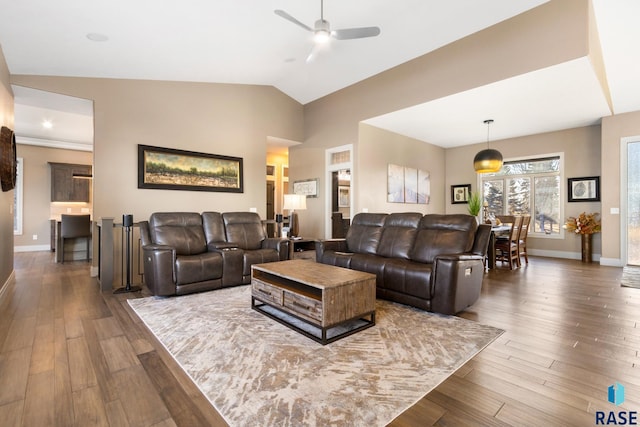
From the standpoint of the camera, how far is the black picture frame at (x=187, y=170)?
4996mm

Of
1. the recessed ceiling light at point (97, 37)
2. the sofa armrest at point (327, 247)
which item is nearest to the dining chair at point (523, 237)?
the sofa armrest at point (327, 247)

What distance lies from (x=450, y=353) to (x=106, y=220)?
439 cm

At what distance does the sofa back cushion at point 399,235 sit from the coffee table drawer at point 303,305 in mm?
1697

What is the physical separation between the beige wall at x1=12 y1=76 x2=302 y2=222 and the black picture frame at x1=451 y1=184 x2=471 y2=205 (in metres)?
5.04

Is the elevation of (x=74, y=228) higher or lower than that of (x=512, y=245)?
higher

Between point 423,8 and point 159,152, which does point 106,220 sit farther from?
point 423,8

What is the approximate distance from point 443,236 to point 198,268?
302 cm

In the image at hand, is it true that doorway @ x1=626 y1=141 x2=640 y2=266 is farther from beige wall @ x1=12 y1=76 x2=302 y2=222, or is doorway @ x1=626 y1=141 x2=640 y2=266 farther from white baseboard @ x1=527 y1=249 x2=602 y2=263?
beige wall @ x1=12 y1=76 x2=302 y2=222

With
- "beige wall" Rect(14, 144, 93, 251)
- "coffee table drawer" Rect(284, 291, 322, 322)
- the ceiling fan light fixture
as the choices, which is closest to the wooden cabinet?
"beige wall" Rect(14, 144, 93, 251)

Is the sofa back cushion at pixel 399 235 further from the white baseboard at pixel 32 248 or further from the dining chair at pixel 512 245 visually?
the white baseboard at pixel 32 248

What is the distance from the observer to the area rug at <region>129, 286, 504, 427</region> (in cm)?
160

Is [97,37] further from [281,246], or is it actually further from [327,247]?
[327,247]

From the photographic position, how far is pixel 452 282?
9.46ft

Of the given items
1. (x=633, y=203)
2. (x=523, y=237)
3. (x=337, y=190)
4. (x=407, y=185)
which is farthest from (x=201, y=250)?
(x=633, y=203)
